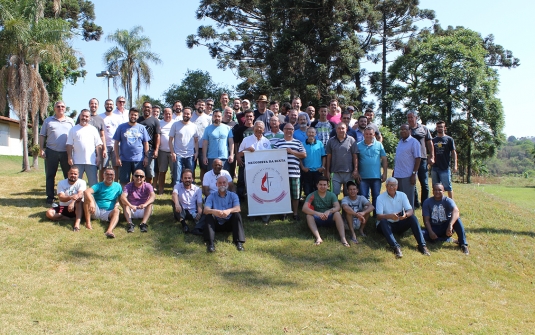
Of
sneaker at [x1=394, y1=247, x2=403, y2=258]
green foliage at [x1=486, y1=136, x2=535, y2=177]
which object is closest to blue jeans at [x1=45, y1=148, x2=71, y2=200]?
sneaker at [x1=394, y1=247, x2=403, y2=258]

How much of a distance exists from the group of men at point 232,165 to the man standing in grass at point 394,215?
0.02 meters

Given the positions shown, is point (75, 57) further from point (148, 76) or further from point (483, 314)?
point (483, 314)

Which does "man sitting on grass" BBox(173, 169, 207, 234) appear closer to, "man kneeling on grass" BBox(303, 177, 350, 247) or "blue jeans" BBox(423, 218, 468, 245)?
"man kneeling on grass" BBox(303, 177, 350, 247)

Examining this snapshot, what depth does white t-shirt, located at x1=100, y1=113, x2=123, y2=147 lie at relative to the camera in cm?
1037

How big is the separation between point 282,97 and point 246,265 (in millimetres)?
18402

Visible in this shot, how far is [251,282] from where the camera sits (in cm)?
716

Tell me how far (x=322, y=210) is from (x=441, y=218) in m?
2.35

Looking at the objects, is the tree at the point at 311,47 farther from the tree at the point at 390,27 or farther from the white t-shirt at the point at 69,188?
the white t-shirt at the point at 69,188

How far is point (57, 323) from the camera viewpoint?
5410mm

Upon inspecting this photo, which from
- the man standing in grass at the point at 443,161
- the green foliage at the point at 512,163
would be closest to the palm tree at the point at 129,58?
the man standing in grass at the point at 443,161

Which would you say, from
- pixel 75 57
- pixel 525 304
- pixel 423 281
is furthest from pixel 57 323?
pixel 75 57

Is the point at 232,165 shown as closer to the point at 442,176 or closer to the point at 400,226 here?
the point at 400,226

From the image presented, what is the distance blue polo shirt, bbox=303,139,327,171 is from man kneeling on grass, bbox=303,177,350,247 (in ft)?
1.85

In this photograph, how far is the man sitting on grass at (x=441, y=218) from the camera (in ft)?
29.9
